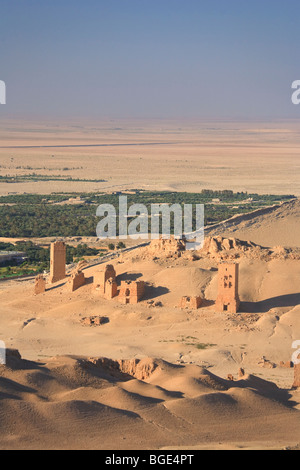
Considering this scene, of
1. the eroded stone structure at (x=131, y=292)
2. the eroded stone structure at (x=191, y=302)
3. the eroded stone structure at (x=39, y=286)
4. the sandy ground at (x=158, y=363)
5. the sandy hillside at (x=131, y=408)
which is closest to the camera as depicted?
the sandy hillside at (x=131, y=408)

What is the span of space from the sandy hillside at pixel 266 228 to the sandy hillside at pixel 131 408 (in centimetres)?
2981

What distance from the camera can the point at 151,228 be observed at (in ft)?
206

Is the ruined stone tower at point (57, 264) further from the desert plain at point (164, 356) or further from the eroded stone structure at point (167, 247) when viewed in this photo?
the eroded stone structure at point (167, 247)

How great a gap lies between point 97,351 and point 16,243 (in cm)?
2904

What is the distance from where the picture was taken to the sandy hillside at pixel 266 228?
54.0m

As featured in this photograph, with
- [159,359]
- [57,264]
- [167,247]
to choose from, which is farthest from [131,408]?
[57,264]

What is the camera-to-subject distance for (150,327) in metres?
32.6

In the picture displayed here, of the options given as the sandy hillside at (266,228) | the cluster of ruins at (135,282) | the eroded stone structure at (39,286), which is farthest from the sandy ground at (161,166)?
the eroded stone structure at (39,286)

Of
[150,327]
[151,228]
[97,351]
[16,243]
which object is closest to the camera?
[97,351]

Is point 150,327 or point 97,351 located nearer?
point 97,351
